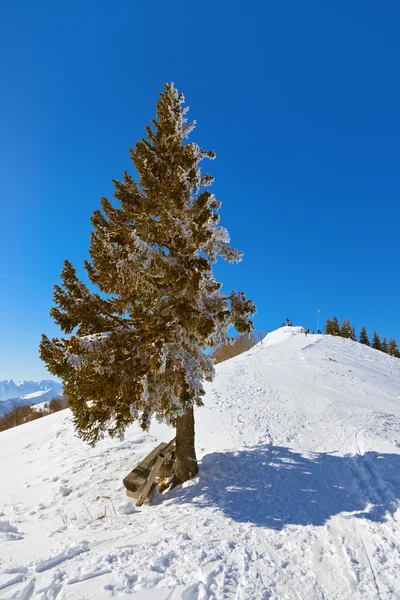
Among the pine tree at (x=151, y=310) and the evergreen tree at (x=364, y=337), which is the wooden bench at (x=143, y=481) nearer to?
the pine tree at (x=151, y=310)

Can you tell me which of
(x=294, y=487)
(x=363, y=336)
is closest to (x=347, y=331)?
(x=363, y=336)

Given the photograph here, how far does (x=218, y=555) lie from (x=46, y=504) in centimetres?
693

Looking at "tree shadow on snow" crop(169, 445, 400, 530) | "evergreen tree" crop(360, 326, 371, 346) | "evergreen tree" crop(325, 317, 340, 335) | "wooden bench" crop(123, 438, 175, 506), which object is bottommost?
"tree shadow on snow" crop(169, 445, 400, 530)

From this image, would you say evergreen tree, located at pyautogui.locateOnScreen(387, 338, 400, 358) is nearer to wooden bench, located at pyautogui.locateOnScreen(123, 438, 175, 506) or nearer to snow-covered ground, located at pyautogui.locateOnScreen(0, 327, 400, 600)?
snow-covered ground, located at pyautogui.locateOnScreen(0, 327, 400, 600)

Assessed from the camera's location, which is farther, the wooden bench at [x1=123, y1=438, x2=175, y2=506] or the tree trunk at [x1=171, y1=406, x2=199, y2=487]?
the tree trunk at [x1=171, y1=406, x2=199, y2=487]

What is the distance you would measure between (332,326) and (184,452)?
85.6 meters

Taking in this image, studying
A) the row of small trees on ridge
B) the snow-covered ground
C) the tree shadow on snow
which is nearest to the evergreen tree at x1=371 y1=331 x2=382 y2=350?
the row of small trees on ridge

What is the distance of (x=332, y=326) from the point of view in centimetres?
8669

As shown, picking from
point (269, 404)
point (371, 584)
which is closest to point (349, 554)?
point (371, 584)

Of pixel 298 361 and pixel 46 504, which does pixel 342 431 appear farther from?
pixel 298 361

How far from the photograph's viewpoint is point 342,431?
1396 centimetres

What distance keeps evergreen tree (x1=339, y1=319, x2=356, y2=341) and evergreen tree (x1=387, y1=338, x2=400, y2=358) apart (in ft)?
29.0

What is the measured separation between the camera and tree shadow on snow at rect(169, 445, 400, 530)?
7441mm

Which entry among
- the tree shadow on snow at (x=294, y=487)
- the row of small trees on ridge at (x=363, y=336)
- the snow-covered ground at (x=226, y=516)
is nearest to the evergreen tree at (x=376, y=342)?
the row of small trees on ridge at (x=363, y=336)
